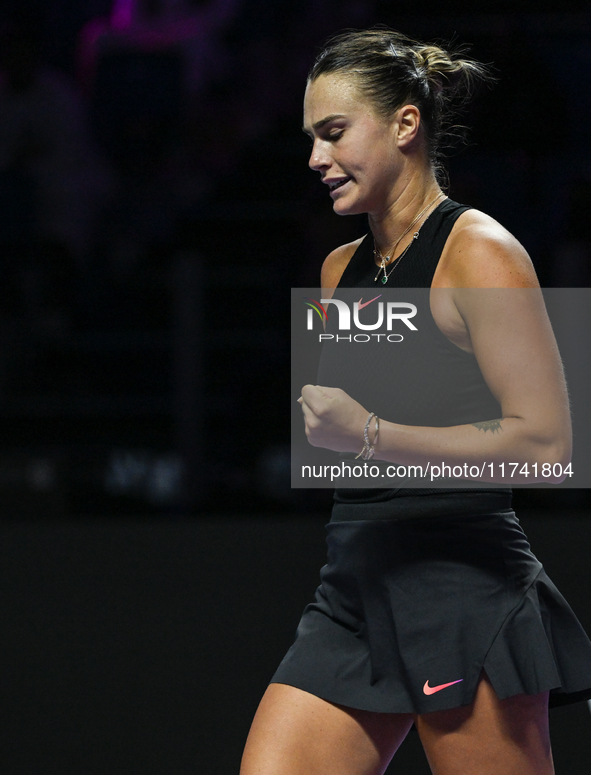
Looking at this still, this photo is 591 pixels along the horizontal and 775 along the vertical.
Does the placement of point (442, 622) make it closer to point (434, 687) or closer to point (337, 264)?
point (434, 687)

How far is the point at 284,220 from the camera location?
4.38 metres

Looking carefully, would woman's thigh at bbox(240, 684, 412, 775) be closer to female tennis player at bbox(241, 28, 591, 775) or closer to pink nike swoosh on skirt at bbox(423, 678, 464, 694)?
female tennis player at bbox(241, 28, 591, 775)

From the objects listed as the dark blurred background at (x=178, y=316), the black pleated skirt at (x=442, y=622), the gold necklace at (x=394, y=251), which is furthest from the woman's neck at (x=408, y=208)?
the dark blurred background at (x=178, y=316)

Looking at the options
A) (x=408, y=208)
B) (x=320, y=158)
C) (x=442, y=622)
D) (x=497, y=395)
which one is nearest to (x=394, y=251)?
(x=408, y=208)

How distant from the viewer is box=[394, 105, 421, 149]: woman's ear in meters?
1.38

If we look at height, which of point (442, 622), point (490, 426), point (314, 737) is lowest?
point (314, 737)

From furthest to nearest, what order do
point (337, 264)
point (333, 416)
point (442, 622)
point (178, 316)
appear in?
point (178, 316)
point (337, 264)
point (442, 622)
point (333, 416)

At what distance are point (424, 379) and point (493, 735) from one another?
47cm

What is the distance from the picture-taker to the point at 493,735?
1.27m

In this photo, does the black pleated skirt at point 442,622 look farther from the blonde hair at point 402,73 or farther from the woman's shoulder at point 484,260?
the blonde hair at point 402,73

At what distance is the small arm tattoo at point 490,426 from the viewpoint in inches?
47.8

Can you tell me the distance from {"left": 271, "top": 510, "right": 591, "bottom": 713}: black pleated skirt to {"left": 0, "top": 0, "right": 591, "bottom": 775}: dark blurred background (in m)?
0.77

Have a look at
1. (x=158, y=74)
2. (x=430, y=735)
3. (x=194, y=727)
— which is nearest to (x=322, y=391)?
(x=430, y=735)

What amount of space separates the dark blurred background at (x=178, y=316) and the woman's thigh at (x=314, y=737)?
70 centimetres
